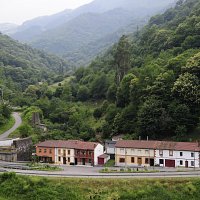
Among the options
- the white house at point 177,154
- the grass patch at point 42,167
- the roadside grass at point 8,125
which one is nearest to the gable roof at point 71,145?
the grass patch at point 42,167

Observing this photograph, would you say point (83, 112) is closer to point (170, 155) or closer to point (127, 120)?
point (127, 120)

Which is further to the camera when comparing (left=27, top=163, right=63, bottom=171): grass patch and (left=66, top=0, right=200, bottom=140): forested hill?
(left=66, top=0, right=200, bottom=140): forested hill

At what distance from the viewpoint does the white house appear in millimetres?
56344

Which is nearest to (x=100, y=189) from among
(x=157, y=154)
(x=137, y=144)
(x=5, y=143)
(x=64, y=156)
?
(x=157, y=154)

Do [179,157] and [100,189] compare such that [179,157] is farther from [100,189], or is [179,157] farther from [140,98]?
[140,98]

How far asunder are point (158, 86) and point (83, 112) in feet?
79.4

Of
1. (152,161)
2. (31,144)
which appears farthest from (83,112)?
(152,161)

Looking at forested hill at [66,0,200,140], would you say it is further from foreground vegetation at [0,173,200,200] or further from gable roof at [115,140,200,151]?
foreground vegetation at [0,173,200,200]

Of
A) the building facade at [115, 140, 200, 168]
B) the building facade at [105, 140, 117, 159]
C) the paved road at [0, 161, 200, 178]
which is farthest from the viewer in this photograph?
the building facade at [105, 140, 117, 159]

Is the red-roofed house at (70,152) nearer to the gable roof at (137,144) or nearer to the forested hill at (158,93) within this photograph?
the gable roof at (137,144)

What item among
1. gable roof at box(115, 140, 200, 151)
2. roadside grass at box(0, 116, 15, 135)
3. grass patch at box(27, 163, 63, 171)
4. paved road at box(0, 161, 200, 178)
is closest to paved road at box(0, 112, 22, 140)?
roadside grass at box(0, 116, 15, 135)

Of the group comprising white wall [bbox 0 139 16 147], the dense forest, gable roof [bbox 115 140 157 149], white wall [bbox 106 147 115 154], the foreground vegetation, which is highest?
the dense forest

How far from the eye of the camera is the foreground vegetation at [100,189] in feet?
146

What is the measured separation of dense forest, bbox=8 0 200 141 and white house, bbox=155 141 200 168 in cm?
667
